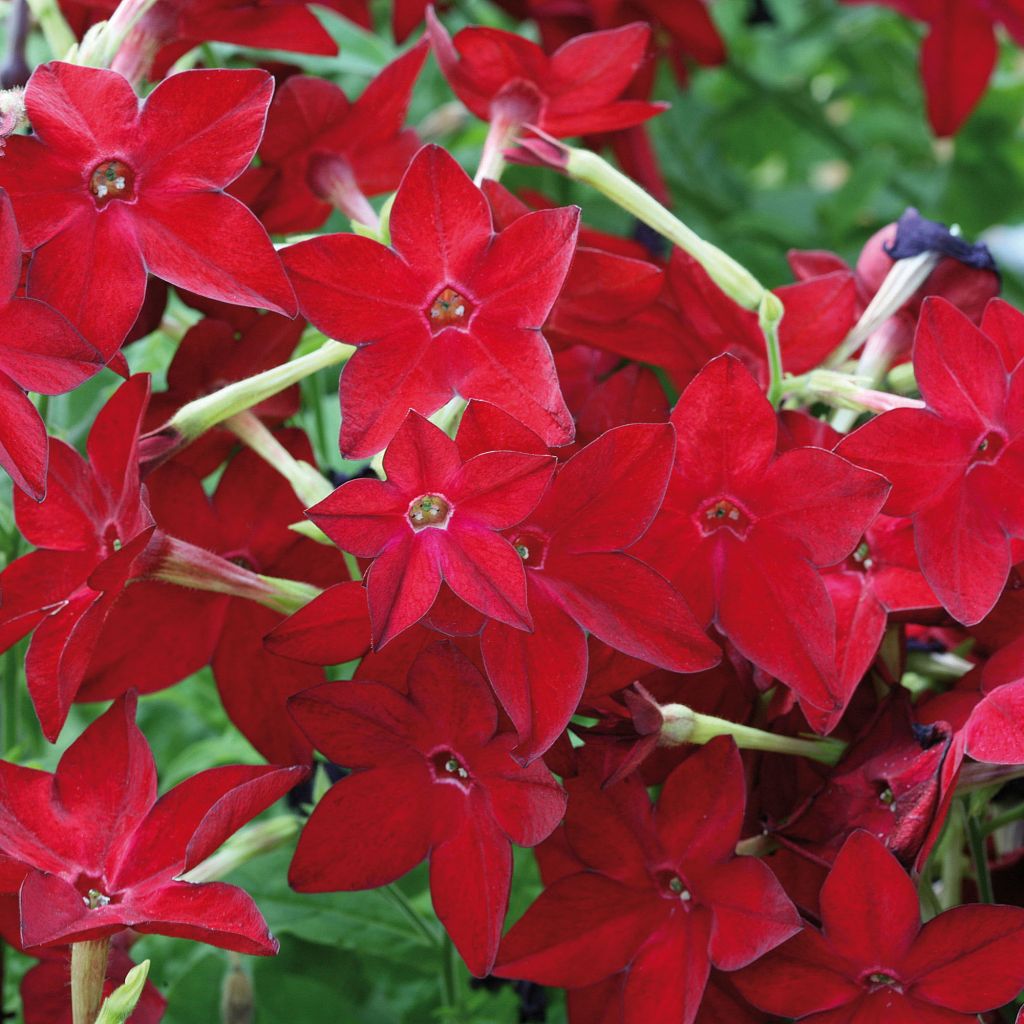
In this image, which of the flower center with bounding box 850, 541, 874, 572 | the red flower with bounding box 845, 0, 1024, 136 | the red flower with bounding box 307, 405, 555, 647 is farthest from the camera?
the red flower with bounding box 845, 0, 1024, 136

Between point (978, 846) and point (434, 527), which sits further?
point (978, 846)

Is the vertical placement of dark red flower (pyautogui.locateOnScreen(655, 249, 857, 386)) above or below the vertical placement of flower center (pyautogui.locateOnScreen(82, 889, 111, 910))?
above

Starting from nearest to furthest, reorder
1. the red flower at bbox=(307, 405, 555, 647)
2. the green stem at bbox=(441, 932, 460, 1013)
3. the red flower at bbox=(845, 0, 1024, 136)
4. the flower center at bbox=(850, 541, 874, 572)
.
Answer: the red flower at bbox=(307, 405, 555, 647) → the flower center at bbox=(850, 541, 874, 572) → the green stem at bbox=(441, 932, 460, 1013) → the red flower at bbox=(845, 0, 1024, 136)

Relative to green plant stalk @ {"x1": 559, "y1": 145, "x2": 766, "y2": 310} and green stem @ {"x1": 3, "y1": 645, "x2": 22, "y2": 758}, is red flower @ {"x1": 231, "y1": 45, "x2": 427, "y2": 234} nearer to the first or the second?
green plant stalk @ {"x1": 559, "y1": 145, "x2": 766, "y2": 310}

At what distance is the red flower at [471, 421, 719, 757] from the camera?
17.6 inches

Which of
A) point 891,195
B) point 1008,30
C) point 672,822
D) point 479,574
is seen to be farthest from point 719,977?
point 891,195

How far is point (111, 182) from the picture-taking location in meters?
0.49

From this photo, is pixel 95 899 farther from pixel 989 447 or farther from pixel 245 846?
pixel 989 447

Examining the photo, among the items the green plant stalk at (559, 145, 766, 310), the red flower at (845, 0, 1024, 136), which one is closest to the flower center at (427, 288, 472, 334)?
the green plant stalk at (559, 145, 766, 310)

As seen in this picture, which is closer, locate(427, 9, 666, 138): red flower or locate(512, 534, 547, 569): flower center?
locate(512, 534, 547, 569): flower center

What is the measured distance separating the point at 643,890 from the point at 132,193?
0.31 m

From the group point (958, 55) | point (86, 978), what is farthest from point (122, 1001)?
point (958, 55)

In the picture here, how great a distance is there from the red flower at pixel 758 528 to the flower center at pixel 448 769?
0.10 metres

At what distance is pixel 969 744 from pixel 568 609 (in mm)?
138
